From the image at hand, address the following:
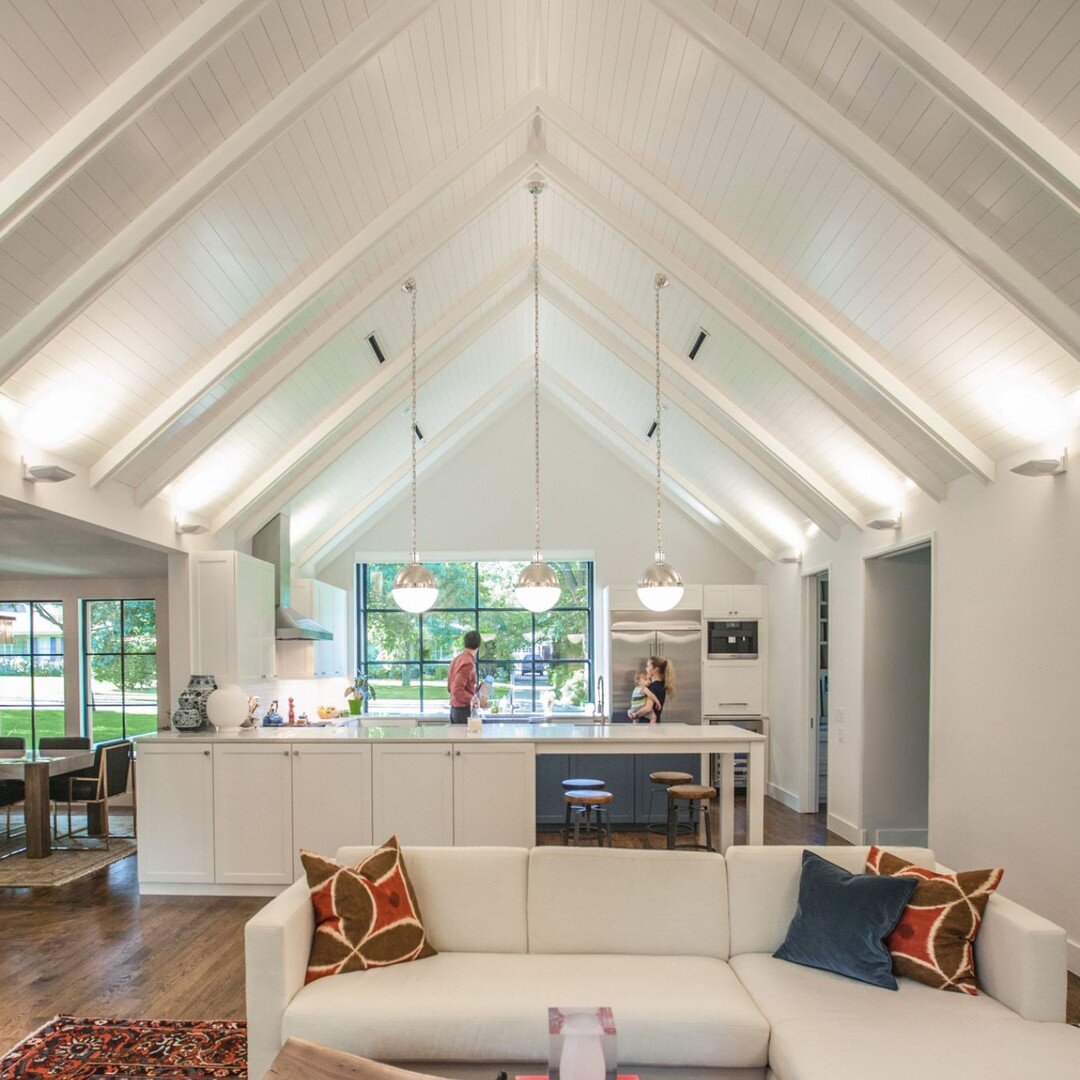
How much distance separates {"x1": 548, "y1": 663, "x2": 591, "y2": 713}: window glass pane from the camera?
1141 centimetres

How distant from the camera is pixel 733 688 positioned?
10234 mm

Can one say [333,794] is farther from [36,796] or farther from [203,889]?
[36,796]

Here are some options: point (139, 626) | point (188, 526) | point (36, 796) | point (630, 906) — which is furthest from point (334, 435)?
point (630, 906)

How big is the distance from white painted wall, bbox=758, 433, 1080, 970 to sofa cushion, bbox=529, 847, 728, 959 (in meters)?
1.96

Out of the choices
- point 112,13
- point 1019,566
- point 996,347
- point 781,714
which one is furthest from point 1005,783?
point 112,13

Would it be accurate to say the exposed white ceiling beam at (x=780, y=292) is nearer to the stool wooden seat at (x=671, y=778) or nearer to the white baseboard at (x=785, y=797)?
the stool wooden seat at (x=671, y=778)

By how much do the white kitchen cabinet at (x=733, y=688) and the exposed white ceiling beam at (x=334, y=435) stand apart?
167 inches

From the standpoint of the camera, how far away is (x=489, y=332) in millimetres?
8828

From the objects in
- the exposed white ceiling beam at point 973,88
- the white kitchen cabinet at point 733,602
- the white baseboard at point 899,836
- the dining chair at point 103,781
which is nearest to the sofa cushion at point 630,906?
the exposed white ceiling beam at point 973,88

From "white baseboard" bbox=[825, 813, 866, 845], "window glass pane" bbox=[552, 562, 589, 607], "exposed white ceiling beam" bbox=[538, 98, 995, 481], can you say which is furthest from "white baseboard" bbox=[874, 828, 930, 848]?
"window glass pane" bbox=[552, 562, 589, 607]

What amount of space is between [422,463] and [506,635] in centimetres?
224

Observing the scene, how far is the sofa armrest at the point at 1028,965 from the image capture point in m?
3.02

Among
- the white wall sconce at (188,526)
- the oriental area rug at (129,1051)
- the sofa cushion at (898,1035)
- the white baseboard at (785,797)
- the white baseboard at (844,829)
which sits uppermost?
the white wall sconce at (188,526)

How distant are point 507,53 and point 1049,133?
2749mm
